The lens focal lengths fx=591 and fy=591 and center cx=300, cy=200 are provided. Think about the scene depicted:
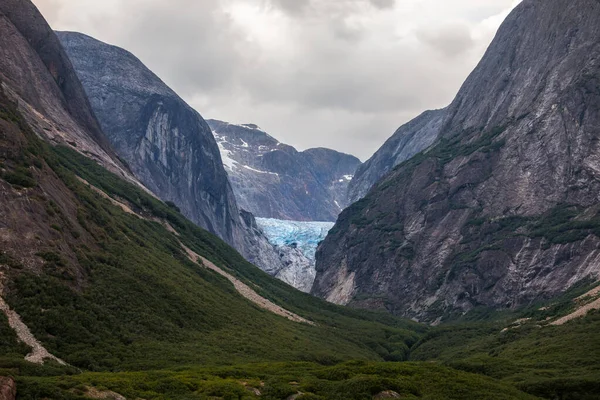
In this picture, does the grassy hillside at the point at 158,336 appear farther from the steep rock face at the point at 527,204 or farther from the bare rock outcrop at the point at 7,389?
the steep rock face at the point at 527,204

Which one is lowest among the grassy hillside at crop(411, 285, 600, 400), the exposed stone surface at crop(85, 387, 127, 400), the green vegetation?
the exposed stone surface at crop(85, 387, 127, 400)

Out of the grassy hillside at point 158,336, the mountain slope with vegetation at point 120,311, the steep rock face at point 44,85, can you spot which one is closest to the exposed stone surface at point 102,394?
the grassy hillside at point 158,336

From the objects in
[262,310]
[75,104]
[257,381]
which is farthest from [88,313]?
[75,104]

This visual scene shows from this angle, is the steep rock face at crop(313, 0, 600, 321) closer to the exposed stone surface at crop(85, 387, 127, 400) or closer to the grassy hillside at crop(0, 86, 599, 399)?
the grassy hillside at crop(0, 86, 599, 399)

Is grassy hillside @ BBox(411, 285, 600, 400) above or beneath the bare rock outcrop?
above

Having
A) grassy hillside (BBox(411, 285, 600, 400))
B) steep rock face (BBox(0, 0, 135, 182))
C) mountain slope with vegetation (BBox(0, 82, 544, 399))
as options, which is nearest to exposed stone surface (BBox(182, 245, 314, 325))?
mountain slope with vegetation (BBox(0, 82, 544, 399))

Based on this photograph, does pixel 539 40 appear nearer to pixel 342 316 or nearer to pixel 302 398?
pixel 342 316

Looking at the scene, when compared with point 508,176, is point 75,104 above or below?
below

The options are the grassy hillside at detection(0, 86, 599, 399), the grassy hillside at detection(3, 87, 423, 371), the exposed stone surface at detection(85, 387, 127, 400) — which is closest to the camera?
the exposed stone surface at detection(85, 387, 127, 400)

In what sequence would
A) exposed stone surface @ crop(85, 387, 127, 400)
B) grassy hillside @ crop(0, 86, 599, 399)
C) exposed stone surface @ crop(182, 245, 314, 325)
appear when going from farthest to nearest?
exposed stone surface @ crop(182, 245, 314, 325)
grassy hillside @ crop(0, 86, 599, 399)
exposed stone surface @ crop(85, 387, 127, 400)

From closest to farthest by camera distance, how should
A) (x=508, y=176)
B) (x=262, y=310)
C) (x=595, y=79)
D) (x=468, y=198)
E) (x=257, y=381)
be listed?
1. (x=257, y=381)
2. (x=262, y=310)
3. (x=595, y=79)
4. (x=508, y=176)
5. (x=468, y=198)
